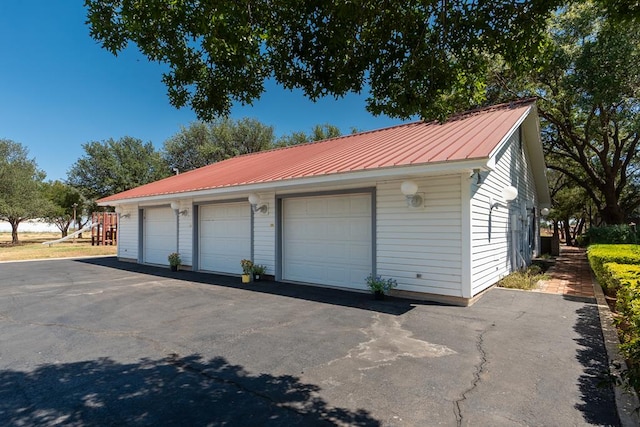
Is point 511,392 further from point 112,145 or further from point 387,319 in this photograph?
point 112,145

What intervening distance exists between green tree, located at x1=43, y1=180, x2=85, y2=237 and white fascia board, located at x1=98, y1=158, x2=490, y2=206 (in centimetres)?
2570

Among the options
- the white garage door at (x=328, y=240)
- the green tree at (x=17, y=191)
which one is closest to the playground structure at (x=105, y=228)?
the green tree at (x=17, y=191)

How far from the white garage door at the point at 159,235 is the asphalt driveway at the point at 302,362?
555 centimetres

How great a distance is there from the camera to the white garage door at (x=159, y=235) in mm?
12586

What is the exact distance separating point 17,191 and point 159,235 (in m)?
21.0

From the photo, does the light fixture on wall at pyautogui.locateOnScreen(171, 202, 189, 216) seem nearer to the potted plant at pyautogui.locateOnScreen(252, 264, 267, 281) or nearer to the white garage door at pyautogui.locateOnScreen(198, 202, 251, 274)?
the white garage door at pyautogui.locateOnScreen(198, 202, 251, 274)

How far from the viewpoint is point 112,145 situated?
→ 29.7 metres

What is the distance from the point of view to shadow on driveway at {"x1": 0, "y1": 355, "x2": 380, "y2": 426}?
275 cm

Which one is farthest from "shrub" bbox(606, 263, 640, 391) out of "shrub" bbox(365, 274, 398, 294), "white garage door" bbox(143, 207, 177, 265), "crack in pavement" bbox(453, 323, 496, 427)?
"white garage door" bbox(143, 207, 177, 265)

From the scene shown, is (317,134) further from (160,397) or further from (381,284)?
(160,397)

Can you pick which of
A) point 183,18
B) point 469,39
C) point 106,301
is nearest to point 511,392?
point 469,39

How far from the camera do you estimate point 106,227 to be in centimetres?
2388

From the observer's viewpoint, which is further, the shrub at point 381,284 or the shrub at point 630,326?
the shrub at point 381,284

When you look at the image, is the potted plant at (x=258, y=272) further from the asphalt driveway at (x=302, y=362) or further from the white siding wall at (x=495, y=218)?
the white siding wall at (x=495, y=218)
